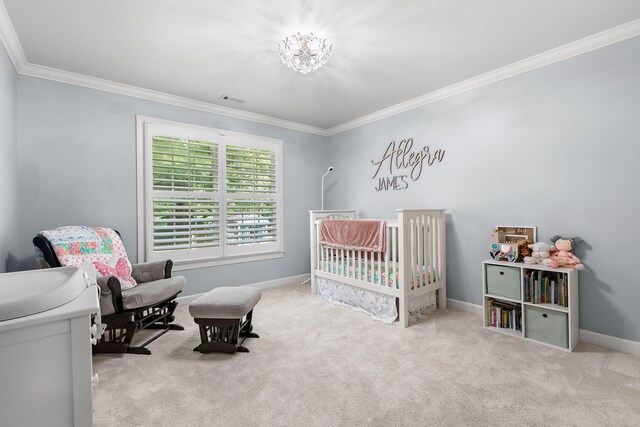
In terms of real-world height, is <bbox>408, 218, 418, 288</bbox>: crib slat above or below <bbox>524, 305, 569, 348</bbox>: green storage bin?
above

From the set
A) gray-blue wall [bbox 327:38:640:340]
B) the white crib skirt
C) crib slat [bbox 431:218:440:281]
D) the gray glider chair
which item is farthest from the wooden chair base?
gray-blue wall [bbox 327:38:640:340]

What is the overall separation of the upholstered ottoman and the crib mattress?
1.21 meters

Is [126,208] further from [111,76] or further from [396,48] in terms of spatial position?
[396,48]

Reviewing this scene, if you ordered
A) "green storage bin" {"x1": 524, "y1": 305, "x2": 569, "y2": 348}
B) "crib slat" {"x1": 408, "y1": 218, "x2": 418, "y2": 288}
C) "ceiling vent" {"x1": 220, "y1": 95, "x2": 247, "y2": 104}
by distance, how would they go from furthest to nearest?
"ceiling vent" {"x1": 220, "y1": 95, "x2": 247, "y2": 104}
"crib slat" {"x1": 408, "y1": 218, "x2": 418, "y2": 288}
"green storage bin" {"x1": 524, "y1": 305, "x2": 569, "y2": 348}

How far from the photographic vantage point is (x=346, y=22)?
2.05 metres

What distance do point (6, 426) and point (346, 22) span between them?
8.09 feet

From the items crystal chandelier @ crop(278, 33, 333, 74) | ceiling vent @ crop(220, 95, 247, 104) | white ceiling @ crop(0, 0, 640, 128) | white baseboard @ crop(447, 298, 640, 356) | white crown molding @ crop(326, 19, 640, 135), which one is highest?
ceiling vent @ crop(220, 95, 247, 104)

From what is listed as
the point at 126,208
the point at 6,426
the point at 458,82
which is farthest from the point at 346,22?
the point at 126,208

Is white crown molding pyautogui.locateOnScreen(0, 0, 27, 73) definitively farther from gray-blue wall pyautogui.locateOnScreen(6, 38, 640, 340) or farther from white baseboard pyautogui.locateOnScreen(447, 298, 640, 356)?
white baseboard pyautogui.locateOnScreen(447, 298, 640, 356)

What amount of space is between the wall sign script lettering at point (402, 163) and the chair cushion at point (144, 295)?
264 centimetres

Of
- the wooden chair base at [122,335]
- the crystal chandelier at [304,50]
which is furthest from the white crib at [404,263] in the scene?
the wooden chair base at [122,335]

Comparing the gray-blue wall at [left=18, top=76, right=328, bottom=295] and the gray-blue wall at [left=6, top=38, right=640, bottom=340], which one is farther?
the gray-blue wall at [left=18, top=76, right=328, bottom=295]

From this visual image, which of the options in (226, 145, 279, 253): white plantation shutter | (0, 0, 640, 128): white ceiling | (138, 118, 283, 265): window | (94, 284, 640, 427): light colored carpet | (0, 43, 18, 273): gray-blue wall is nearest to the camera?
(94, 284, 640, 427): light colored carpet

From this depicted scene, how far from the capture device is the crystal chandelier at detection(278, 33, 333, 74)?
2.11 meters
